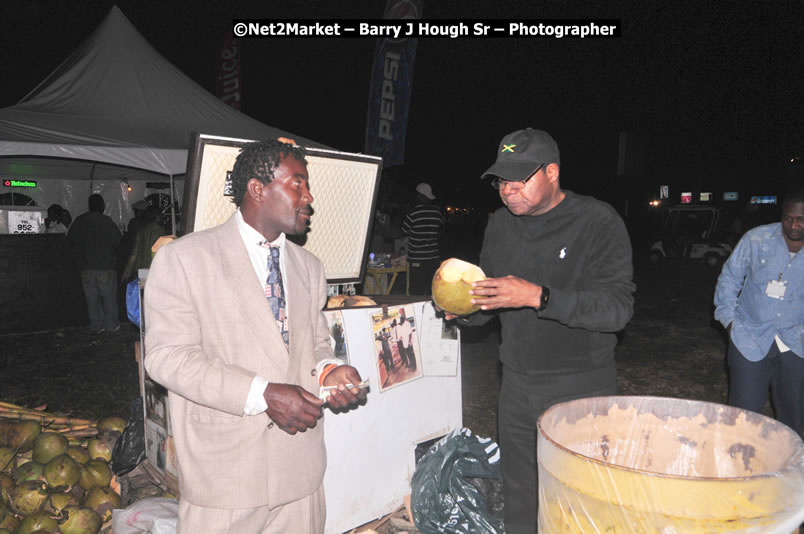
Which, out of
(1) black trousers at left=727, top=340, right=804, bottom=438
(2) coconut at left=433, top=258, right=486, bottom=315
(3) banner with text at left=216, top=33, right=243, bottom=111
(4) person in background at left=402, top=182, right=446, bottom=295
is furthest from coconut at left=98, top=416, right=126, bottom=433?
(3) banner with text at left=216, top=33, right=243, bottom=111

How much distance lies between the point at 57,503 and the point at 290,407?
8.52 ft

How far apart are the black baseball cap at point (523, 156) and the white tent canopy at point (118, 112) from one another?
5.20 m

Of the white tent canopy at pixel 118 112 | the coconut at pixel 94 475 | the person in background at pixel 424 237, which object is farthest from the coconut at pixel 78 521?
the person in background at pixel 424 237

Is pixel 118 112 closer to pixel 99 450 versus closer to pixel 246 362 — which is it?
pixel 99 450

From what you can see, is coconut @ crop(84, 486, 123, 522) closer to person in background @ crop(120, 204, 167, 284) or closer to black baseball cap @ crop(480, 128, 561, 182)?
black baseball cap @ crop(480, 128, 561, 182)

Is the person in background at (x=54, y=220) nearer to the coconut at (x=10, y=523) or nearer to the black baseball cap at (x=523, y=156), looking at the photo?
the coconut at (x=10, y=523)

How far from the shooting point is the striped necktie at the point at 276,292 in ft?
6.97

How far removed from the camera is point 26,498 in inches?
132

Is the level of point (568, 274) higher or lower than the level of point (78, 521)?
higher

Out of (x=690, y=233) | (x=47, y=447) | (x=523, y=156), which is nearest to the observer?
(x=523, y=156)

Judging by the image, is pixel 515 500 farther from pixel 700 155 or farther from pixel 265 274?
pixel 700 155

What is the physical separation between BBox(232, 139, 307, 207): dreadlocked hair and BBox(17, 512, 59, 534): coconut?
257 centimetres

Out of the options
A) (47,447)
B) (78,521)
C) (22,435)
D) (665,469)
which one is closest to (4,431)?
(22,435)

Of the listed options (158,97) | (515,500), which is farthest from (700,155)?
(515,500)
